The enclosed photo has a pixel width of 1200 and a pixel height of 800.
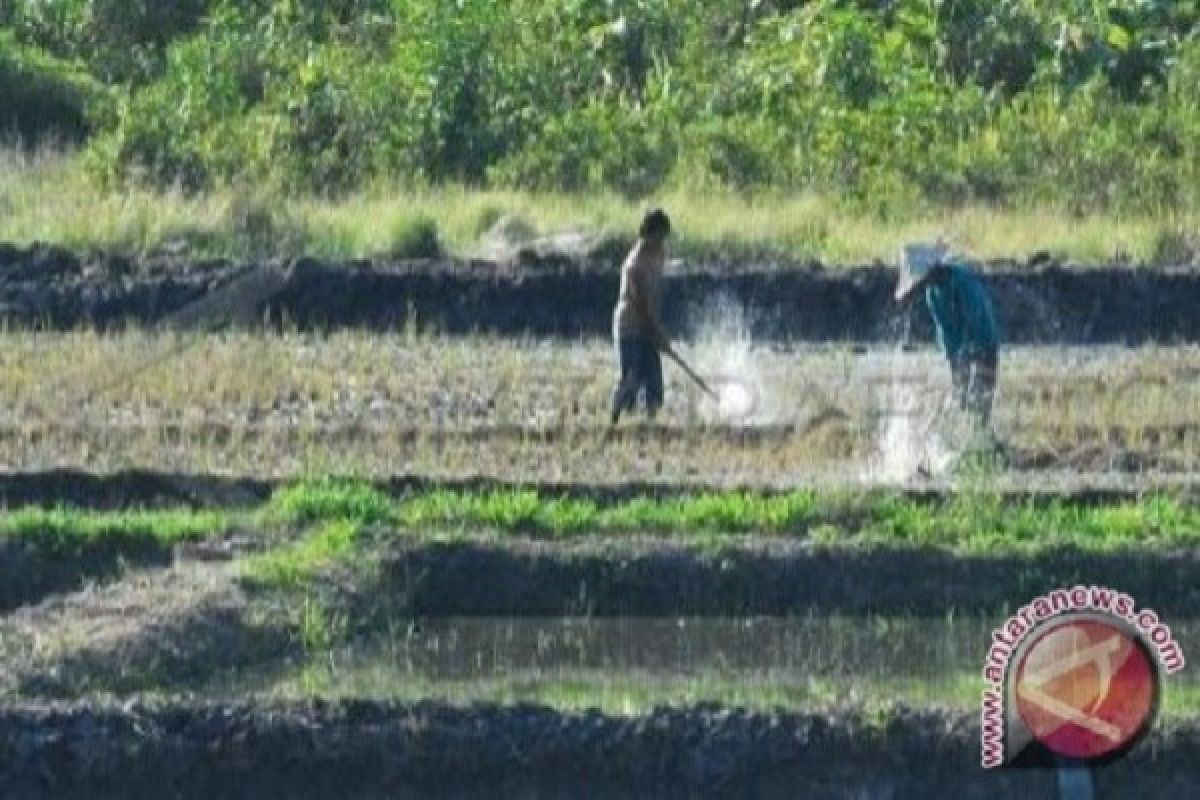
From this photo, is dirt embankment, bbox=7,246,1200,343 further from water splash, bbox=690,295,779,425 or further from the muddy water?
the muddy water

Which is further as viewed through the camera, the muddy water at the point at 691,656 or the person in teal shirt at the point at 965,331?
the person in teal shirt at the point at 965,331

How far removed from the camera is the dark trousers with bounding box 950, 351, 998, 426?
13.6 metres

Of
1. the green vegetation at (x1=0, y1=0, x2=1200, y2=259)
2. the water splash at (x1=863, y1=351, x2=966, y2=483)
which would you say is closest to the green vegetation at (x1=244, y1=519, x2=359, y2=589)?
the water splash at (x1=863, y1=351, x2=966, y2=483)

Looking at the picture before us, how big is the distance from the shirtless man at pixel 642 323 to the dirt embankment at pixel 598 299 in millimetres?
4928

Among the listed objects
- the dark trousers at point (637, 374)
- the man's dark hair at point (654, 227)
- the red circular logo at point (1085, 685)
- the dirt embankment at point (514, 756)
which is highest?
the red circular logo at point (1085, 685)

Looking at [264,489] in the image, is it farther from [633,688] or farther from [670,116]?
[670,116]

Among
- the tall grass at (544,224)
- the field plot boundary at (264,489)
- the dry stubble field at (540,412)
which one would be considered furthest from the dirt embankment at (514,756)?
the tall grass at (544,224)

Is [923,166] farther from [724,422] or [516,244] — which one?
[724,422]

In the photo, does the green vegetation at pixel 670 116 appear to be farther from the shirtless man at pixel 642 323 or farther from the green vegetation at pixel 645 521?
the green vegetation at pixel 645 521

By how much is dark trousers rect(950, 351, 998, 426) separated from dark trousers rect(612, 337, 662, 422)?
1843 millimetres

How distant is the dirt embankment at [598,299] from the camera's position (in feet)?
65.5

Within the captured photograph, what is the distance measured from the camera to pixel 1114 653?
4.18m

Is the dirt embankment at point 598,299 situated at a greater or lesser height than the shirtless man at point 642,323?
lesser

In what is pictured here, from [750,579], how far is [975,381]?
2486mm
